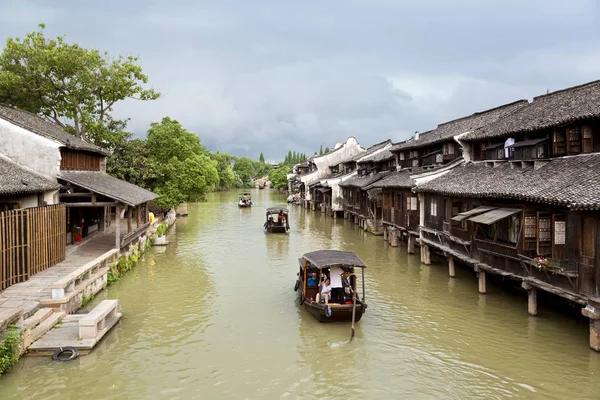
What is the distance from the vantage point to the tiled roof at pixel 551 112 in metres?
16.8

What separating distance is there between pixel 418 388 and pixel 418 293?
9206 mm

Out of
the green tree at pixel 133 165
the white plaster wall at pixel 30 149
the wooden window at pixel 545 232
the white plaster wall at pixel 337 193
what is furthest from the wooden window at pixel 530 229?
the white plaster wall at pixel 337 193

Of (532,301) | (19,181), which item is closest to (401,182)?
(532,301)

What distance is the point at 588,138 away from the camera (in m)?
16.2

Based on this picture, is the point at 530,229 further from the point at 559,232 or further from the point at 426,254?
the point at 426,254

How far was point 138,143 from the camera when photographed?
4144 centimetres

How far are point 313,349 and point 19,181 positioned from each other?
1400 centimetres

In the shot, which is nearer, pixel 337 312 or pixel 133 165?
pixel 337 312

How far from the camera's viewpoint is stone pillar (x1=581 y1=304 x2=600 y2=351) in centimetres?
1255

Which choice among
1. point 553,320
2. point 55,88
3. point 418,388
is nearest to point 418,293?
point 553,320

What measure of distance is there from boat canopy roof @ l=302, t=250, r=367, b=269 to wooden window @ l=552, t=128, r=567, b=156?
901 centimetres

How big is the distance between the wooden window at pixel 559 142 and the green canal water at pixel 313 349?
618 cm

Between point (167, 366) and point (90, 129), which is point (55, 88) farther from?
point (167, 366)

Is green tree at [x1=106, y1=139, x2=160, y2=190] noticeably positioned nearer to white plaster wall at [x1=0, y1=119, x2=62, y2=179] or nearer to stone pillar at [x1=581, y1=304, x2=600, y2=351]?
white plaster wall at [x1=0, y1=119, x2=62, y2=179]
